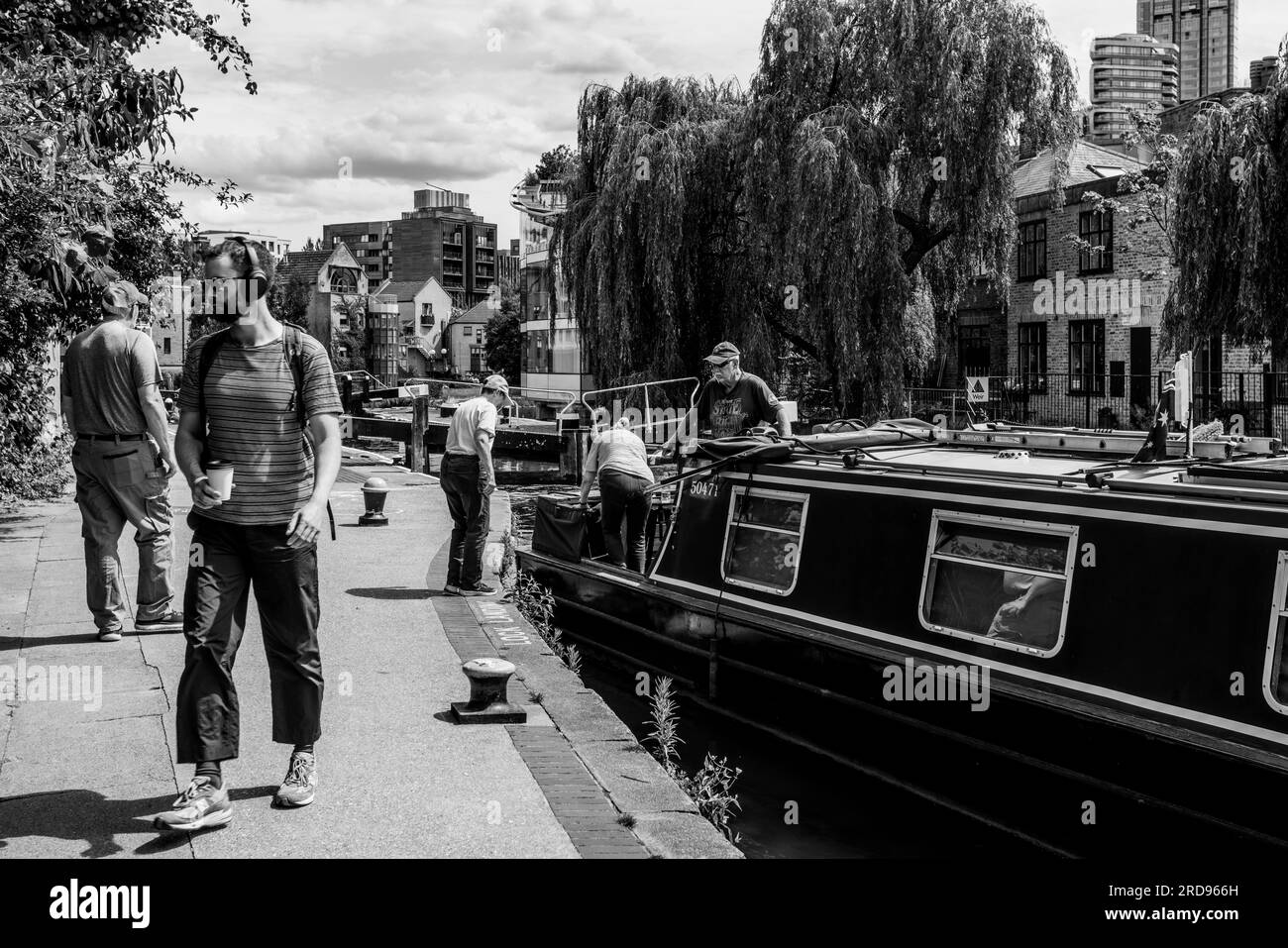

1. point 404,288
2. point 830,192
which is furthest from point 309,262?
point 830,192

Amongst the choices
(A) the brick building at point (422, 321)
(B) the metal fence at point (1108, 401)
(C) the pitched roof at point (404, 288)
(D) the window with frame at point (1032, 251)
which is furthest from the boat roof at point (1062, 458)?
(C) the pitched roof at point (404, 288)

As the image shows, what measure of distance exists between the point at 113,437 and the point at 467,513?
3.06m

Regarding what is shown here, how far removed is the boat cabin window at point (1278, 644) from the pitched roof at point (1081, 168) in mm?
30685

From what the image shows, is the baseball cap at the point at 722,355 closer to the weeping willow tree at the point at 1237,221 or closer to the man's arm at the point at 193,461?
the man's arm at the point at 193,461

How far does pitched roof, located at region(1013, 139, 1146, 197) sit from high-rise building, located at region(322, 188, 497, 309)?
123941 mm

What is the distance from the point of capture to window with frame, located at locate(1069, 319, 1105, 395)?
33812 millimetres

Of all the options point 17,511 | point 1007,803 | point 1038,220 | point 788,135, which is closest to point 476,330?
point 1038,220

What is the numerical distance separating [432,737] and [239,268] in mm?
2337

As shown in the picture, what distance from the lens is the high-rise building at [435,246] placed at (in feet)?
547

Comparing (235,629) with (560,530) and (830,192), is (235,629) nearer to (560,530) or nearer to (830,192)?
(560,530)

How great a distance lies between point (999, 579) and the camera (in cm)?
692

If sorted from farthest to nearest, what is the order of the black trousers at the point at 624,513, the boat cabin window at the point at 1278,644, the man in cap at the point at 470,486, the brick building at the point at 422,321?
the brick building at the point at 422,321, the black trousers at the point at 624,513, the man in cap at the point at 470,486, the boat cabin window at the point at 1278,644

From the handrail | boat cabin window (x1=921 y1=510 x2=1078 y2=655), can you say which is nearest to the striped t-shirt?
boat cabin window (x1=921 y1=510 x2=1078 y2=655)
